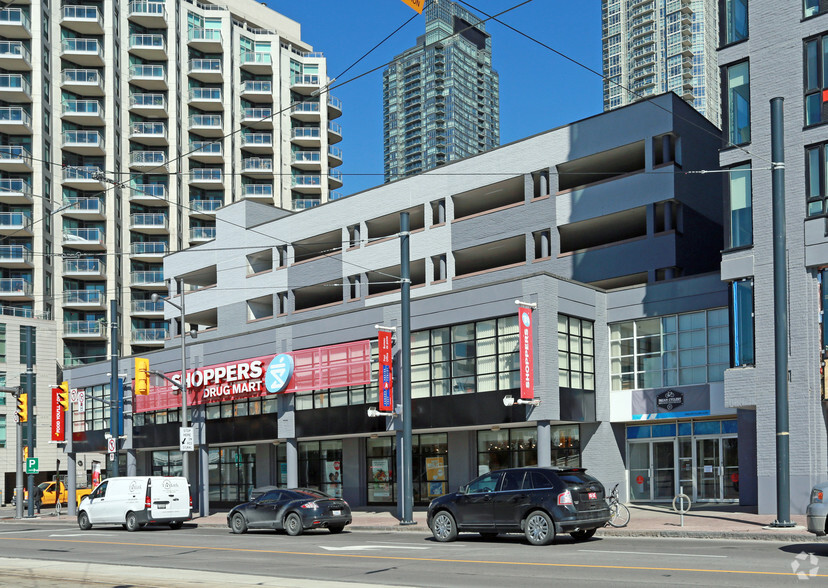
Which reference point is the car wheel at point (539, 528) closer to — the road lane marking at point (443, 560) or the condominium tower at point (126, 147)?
the road lane marking at point (443, 560)

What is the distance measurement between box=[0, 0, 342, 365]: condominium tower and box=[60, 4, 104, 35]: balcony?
0.12 meters

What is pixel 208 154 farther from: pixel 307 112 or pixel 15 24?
pixel 15 24

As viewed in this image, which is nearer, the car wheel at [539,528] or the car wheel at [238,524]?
the car wheel at [539,528]

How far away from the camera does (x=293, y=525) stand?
2747cm

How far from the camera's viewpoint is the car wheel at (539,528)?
20.5 m

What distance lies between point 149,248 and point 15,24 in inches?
832

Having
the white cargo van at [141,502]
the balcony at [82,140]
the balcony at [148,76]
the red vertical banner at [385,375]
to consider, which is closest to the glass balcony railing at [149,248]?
the balcony at [82,140]

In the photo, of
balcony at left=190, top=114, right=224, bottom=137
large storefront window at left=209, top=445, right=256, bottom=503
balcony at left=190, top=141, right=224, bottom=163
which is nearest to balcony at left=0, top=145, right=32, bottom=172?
balcony at left=190, top=141, right=224, bottom=163

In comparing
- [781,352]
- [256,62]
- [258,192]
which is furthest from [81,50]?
[781,352]

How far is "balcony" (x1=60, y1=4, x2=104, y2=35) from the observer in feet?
275

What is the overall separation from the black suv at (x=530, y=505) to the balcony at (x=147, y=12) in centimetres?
7499

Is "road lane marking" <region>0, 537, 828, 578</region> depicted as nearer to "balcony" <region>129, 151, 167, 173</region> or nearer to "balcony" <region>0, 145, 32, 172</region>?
"balcony" <region>0, 145, 32, 172</region>

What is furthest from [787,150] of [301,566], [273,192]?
[273,192]

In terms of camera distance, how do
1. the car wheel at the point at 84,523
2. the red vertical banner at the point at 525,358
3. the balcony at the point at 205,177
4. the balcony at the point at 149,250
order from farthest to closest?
the balcony at the point at 205,177 → the balcony at the point at 149,250 → the car wheel at the point at 84,523 → the red vertical banner at the point at 525,358
